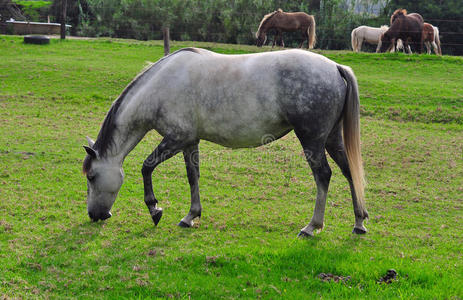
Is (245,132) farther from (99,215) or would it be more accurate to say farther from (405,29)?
(405,29)

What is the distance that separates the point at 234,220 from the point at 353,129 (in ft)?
5.97

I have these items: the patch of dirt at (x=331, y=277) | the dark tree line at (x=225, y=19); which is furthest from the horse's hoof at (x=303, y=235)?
the dark tree line at (x=225, y=19)

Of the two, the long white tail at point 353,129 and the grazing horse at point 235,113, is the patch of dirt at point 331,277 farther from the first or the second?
the long white tail at point 353,129

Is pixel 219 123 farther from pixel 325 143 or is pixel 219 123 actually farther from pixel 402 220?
pixel 402 220

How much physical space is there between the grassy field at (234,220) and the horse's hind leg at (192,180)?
5.5 inches

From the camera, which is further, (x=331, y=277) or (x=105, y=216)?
(x=105, y=216)

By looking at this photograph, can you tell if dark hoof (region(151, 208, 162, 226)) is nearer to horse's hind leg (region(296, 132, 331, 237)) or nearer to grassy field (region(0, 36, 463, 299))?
grassy field (region(0, 36, 463, 299))

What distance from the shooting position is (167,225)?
18.6 feet

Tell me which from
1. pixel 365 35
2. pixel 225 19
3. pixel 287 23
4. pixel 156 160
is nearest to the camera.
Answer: pixel 156 160

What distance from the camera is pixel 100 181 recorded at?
5.41 meters

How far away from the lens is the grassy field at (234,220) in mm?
4188

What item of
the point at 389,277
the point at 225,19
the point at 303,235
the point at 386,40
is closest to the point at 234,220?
the point at 303,235

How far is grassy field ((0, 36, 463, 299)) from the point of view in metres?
4.19

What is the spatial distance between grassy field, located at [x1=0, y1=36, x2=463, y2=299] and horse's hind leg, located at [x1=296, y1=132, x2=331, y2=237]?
0.50ft
